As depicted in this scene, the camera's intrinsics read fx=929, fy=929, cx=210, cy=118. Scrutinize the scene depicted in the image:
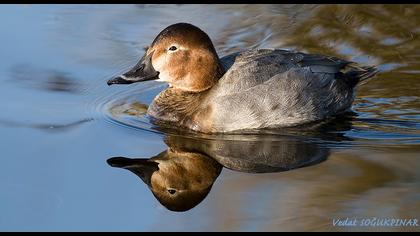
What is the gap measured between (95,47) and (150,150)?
281 cm

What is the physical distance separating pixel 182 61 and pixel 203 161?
4.05ft

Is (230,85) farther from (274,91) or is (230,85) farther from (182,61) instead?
(182,61)

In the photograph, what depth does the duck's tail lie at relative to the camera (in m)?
8.52

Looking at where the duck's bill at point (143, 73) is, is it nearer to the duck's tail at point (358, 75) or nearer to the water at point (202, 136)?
the water at point (202, 136)

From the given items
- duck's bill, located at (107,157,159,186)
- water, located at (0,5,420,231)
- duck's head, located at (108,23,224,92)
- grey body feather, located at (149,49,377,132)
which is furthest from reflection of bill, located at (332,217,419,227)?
duck's head, located at (108,23,224,92)

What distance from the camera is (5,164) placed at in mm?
7047

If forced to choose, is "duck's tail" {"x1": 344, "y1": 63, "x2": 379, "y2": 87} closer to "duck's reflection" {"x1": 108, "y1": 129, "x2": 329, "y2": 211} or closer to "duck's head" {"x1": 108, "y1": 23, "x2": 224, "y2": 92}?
"duck's reflection" {"x1": 108, "y1": 129, "x2": 329, "y2": 211}

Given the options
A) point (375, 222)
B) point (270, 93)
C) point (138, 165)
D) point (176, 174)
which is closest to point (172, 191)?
point (176, 174)

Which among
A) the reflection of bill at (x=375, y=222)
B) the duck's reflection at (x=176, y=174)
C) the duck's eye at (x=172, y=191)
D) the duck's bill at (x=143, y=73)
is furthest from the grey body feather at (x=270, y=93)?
the reflection of bill at (x=375, y=222)

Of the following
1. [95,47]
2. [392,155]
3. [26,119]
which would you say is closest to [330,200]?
[392,155]

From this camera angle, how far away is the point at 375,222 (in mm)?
6000

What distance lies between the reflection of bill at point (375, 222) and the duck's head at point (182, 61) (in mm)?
A: 2409

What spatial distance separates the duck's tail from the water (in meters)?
0.22

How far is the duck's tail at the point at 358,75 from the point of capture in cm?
852
